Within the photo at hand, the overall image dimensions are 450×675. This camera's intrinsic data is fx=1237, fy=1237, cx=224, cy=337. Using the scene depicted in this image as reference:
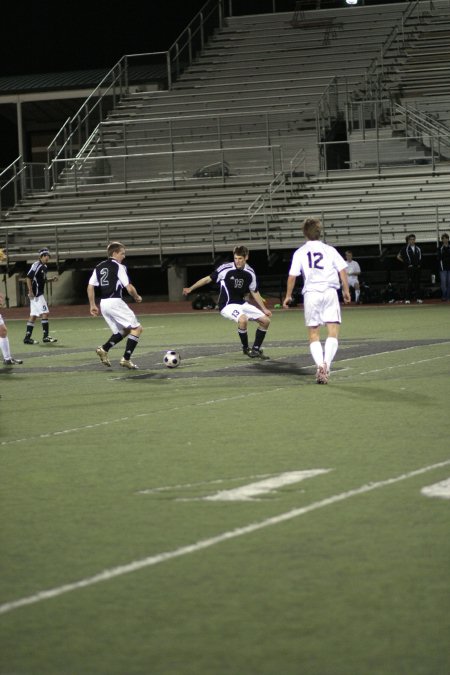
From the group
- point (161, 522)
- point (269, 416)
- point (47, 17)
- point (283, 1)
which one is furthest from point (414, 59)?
point (161, 522)

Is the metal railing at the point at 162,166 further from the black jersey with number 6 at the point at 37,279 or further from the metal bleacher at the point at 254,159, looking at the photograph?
the black jersey with number 6 at the point at 37,279

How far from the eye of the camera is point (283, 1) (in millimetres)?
49344

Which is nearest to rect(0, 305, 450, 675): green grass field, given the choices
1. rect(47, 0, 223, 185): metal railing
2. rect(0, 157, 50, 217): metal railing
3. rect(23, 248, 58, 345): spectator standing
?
rect(23, 248, 58, 345): spectator standing

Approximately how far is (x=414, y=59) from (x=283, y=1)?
785 cm

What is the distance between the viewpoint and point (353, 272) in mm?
34406

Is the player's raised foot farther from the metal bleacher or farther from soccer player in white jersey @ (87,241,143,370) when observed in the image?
the metal bleacher

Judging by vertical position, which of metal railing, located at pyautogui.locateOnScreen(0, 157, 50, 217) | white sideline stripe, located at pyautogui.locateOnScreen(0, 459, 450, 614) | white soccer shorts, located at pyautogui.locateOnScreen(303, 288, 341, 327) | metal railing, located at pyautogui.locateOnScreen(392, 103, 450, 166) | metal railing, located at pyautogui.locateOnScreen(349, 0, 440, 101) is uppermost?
metal railing, located at pyautogui.locateOnScreen(349, 0, 440, 101)

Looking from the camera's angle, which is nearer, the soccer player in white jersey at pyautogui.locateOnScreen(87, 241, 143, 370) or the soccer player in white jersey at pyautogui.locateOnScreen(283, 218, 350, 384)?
the soccer player in white jersey at pyautogui.locateOnScreen(283, 218, 350, 384)

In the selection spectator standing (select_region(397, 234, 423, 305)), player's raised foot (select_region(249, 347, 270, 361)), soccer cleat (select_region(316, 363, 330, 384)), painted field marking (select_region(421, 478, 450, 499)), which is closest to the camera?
painted field marking (select_region(421, 478, 450, 499))

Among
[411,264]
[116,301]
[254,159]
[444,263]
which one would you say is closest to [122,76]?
[254,159]

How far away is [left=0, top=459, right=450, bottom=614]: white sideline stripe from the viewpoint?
18.4 feet

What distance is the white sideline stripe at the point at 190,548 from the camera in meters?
5.61

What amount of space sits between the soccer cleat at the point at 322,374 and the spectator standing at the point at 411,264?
61.9ft

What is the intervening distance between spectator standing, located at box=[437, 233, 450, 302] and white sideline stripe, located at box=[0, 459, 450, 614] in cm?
2530
